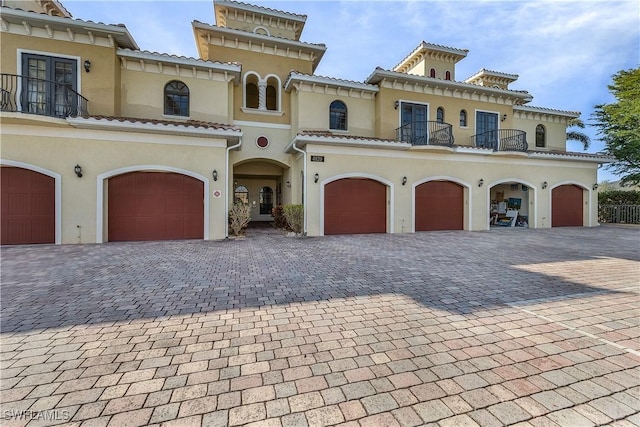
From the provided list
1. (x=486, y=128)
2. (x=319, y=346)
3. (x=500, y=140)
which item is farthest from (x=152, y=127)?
(x=500, y=140)

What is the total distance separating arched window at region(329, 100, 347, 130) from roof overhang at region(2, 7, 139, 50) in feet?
29.1

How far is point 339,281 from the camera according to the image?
5.52m

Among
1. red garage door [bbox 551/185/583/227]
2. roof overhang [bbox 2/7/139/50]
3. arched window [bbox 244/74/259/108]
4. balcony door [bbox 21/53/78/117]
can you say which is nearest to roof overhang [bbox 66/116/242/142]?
balcony door [bbox 21/53/78/117]

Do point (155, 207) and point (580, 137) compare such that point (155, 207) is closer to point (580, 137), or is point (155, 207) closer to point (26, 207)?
point (26, 207)

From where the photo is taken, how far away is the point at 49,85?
34.3 ft

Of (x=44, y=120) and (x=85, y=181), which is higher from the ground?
(x=44, y=120)

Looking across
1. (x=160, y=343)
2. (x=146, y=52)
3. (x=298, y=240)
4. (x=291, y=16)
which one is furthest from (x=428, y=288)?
(x=291, y=16)

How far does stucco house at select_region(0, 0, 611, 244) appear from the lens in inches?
383

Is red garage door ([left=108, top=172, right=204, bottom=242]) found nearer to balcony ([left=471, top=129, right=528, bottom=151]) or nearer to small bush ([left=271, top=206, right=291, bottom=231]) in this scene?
small bush ([left=271, top=206, right=291, bottom=231])

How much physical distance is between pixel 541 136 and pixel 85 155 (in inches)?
983

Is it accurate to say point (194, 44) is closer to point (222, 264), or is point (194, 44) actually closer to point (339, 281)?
point (222, 264)

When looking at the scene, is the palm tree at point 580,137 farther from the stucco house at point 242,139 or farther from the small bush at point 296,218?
the small bush at point 296,218

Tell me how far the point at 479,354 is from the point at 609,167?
26.1 m

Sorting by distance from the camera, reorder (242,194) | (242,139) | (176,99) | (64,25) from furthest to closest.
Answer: (242,194)
(242,139)
(176,99)
(64,25)
